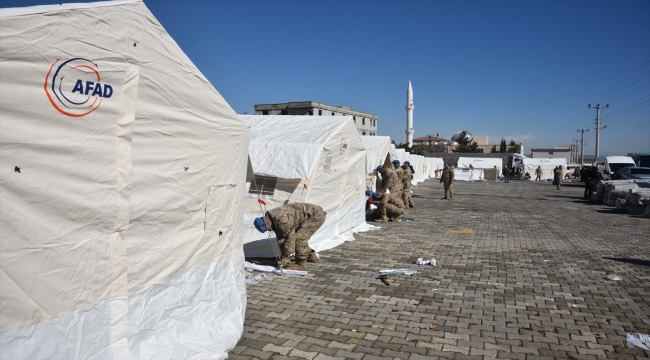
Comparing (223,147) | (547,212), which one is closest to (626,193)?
(547,212)

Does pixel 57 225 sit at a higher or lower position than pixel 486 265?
higher

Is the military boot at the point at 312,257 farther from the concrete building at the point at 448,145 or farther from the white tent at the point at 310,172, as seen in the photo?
the concrete building at the point at 448,145

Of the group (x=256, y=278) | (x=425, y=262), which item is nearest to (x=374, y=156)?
(x=425, y=262)

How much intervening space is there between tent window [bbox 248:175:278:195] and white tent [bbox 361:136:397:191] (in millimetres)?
8047

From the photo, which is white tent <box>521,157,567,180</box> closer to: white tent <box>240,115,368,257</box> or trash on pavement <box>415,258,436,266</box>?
white tent <box>240,115,368,257</box>

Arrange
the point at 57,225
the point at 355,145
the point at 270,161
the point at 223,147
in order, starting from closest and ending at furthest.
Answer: the point at 57,225
the point at 223,147
the point at 270,161
the point at 355,145

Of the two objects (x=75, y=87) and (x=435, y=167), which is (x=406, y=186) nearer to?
(x=75, y=87)

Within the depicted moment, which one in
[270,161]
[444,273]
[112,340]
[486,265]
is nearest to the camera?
[112,340]

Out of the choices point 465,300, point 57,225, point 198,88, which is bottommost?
point 465,300

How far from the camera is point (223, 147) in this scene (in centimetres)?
531

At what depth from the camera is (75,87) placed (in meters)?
3.48

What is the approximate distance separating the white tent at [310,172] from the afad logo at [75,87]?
5611 mm

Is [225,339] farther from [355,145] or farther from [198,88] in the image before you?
[355,145]

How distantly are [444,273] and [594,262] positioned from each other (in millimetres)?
3294
